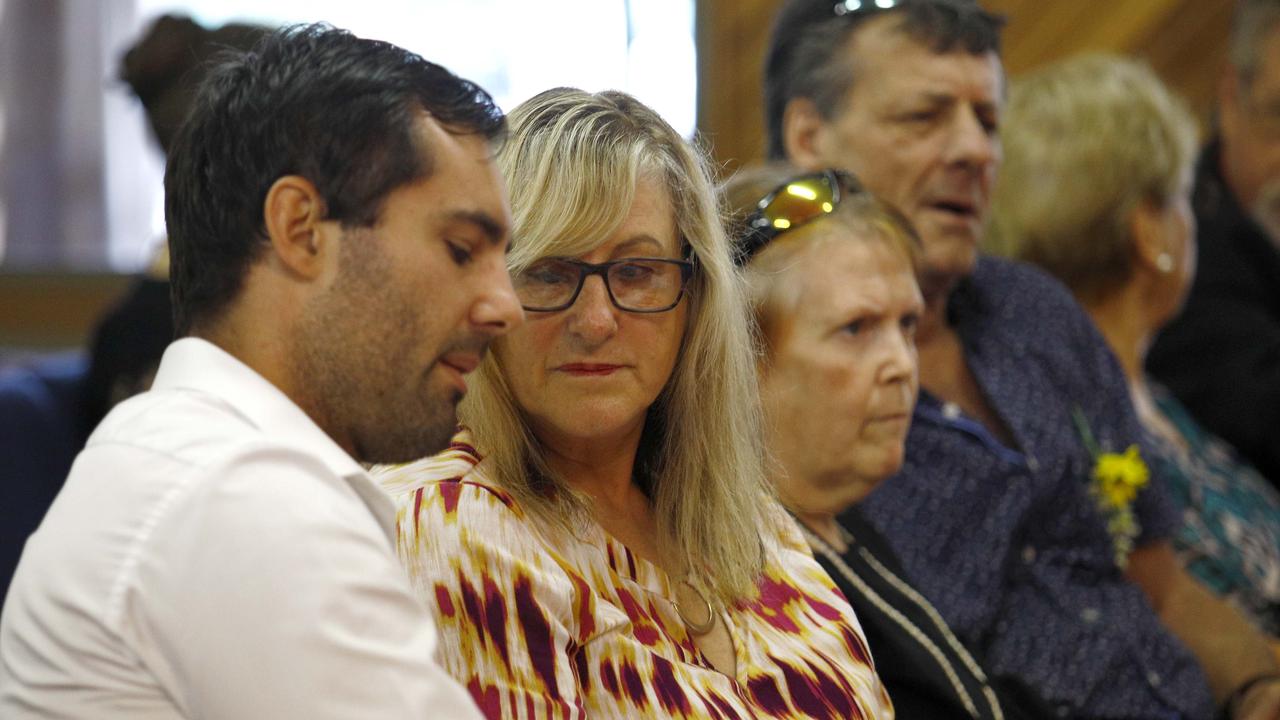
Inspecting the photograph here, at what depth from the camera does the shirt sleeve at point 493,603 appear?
120cm

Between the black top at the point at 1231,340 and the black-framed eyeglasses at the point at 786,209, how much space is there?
1807mm

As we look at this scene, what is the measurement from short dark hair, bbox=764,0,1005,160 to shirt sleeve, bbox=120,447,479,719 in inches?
66.7

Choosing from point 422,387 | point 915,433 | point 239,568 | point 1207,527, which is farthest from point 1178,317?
point 239,568

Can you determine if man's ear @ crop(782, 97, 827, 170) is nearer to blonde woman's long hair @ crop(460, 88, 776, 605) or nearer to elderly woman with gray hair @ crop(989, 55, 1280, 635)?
elderly woman with gray hair @ crop(989, 55, 1280, 635)

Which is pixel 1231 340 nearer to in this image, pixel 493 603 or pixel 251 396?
pixel 493 603

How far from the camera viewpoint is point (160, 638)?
2.98 ft

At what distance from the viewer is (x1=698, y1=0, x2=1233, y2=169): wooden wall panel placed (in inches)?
170

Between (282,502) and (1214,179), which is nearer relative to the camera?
(282,502)

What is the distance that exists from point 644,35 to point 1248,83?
1.69 m

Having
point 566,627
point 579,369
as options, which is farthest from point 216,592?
point 579,369

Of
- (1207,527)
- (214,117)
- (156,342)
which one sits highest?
(214,117)

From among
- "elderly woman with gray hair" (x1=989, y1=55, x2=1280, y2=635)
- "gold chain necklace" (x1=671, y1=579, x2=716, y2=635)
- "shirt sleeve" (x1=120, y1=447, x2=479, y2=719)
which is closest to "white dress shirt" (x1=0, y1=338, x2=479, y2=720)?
"shirt sleeve" (x1=120, y1=447, x2=479, y2=719)

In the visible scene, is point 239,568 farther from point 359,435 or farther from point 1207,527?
point 1207,527

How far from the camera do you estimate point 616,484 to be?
1.51 meters
